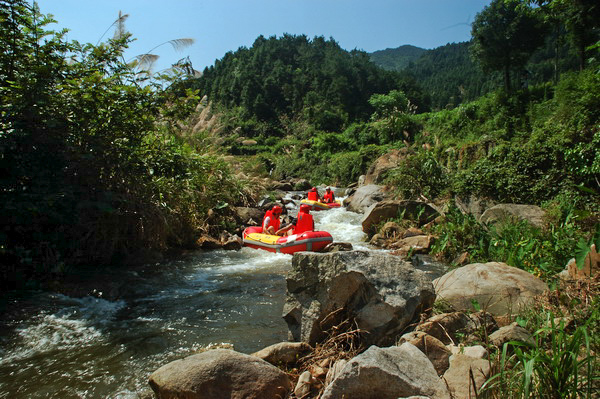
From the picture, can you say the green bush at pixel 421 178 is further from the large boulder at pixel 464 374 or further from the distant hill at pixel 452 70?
the distant hill at pixel 452 70

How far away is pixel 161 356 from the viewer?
4246 mm

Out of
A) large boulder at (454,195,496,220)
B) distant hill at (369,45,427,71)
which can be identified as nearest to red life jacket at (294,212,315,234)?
large boulder at (454,195,496,220)

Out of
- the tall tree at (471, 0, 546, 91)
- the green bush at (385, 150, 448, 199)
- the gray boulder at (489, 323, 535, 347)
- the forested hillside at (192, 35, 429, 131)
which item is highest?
the forested hillside at (192, 35, 429, 131)

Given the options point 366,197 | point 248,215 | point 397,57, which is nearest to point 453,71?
point 397,57

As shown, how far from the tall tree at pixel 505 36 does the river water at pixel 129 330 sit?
22634mm

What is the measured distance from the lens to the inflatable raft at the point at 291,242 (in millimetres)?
9367

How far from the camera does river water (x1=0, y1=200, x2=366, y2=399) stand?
376 cm

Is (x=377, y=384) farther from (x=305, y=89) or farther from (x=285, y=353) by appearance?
(x=305, y=89)

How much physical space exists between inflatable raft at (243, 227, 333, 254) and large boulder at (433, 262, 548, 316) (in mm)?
4635

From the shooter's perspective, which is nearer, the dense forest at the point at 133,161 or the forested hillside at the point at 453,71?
the dense forest at the point at 133,161

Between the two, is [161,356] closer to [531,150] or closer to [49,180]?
[49,180]

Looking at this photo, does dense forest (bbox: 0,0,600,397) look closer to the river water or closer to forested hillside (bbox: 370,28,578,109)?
the river water

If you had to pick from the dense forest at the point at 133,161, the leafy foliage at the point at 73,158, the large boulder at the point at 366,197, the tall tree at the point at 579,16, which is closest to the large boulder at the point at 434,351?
the dense forest at the point at 133,161

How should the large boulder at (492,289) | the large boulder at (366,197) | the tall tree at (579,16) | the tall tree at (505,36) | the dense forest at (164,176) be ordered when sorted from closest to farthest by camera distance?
the large boulder at (492,289) → the dense forest at (164,176) → the tall tree at (579,16) → the large boulder at (366,197) → the tall tree at (505,36)
